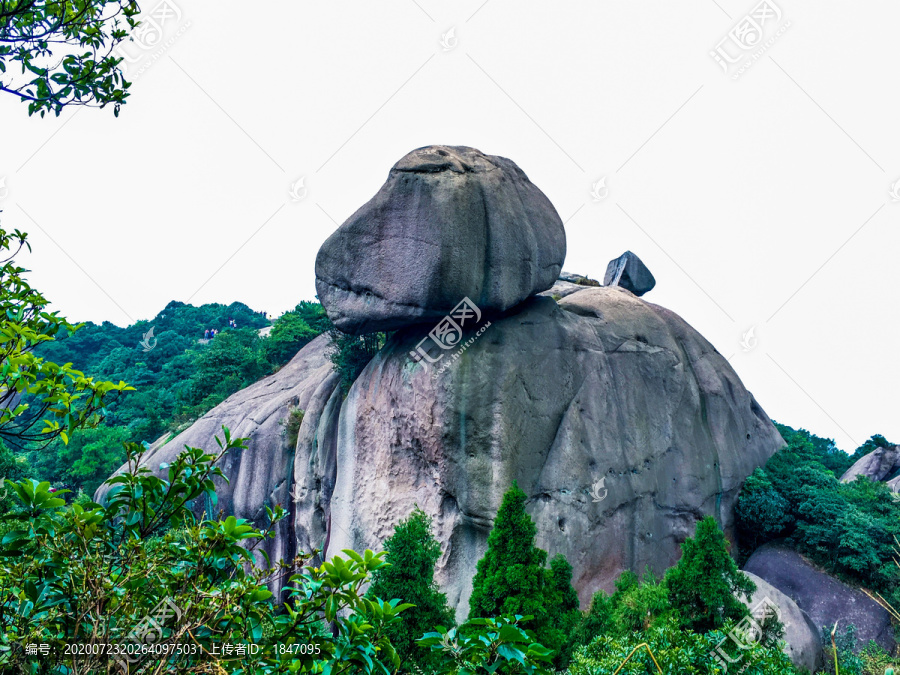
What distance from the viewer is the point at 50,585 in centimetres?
275

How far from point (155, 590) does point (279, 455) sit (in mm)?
14213

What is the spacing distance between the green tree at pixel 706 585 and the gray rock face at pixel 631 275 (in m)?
11.0

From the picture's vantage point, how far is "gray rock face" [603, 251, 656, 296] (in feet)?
64.4

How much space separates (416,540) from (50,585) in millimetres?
7107

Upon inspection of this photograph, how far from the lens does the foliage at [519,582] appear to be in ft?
28.8

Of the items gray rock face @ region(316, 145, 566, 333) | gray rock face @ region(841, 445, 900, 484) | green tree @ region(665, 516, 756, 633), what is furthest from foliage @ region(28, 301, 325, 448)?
gray rock face @ region(841, 445, 900, 484)

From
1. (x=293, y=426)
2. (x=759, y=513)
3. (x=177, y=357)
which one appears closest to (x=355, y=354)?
(x=293, y=426)

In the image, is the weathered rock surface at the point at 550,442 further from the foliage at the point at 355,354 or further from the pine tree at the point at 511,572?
the pine tree at the point at 511,572

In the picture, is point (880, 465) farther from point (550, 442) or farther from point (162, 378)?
point (162, 378)

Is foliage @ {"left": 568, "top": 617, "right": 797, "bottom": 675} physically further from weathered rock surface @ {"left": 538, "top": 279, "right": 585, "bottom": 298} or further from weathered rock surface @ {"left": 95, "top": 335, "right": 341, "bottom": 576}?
weathered rock surface @ {"left": 538, "top": 279, "right": 585, "bottom": 298}

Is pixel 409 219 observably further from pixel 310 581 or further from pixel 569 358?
pixel 310 581

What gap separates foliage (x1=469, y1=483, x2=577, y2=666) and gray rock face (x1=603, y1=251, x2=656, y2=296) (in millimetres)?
11584

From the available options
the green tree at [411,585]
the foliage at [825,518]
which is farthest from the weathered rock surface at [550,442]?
the green tree at [411,585]

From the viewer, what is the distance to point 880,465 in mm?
19609
